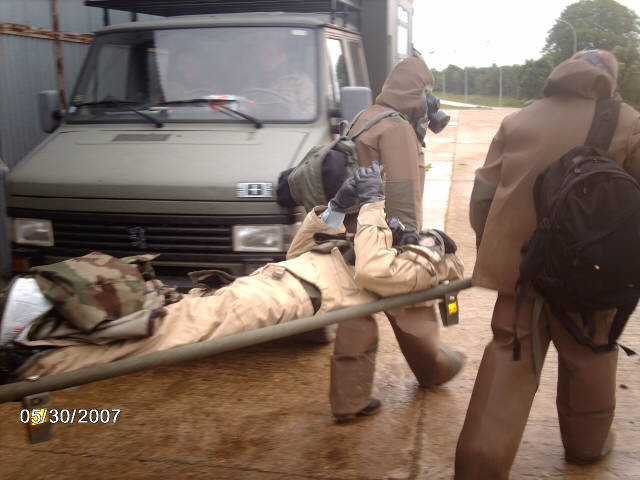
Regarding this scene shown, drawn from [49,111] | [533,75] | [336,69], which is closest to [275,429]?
[336,69]

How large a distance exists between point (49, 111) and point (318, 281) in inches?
136

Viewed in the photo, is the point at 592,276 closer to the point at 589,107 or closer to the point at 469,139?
the point at 589,107

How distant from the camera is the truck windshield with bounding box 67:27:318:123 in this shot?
518 cm

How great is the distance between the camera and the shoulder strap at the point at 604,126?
2.90 meters

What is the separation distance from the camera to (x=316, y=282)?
3018 millimetres

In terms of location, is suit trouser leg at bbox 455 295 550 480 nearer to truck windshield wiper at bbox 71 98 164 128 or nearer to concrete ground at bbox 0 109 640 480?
concrete ground at bbox 0 109 640 480

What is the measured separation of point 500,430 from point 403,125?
171 cm

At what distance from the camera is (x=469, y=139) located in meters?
18.3

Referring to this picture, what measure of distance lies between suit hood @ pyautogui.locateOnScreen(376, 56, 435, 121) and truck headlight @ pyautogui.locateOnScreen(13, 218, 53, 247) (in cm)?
225

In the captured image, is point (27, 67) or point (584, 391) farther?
point (27, 67)

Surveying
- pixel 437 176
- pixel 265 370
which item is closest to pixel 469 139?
pixel 437 176

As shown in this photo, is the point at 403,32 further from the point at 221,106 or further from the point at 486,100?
the point at 486,100

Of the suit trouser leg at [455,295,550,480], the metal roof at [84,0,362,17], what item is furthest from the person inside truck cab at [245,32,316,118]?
the suit trouser leg at [455,295,550,480]

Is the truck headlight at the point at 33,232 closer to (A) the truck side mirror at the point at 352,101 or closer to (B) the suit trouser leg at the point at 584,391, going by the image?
(A) the truck side mirror at the point at 352,101
